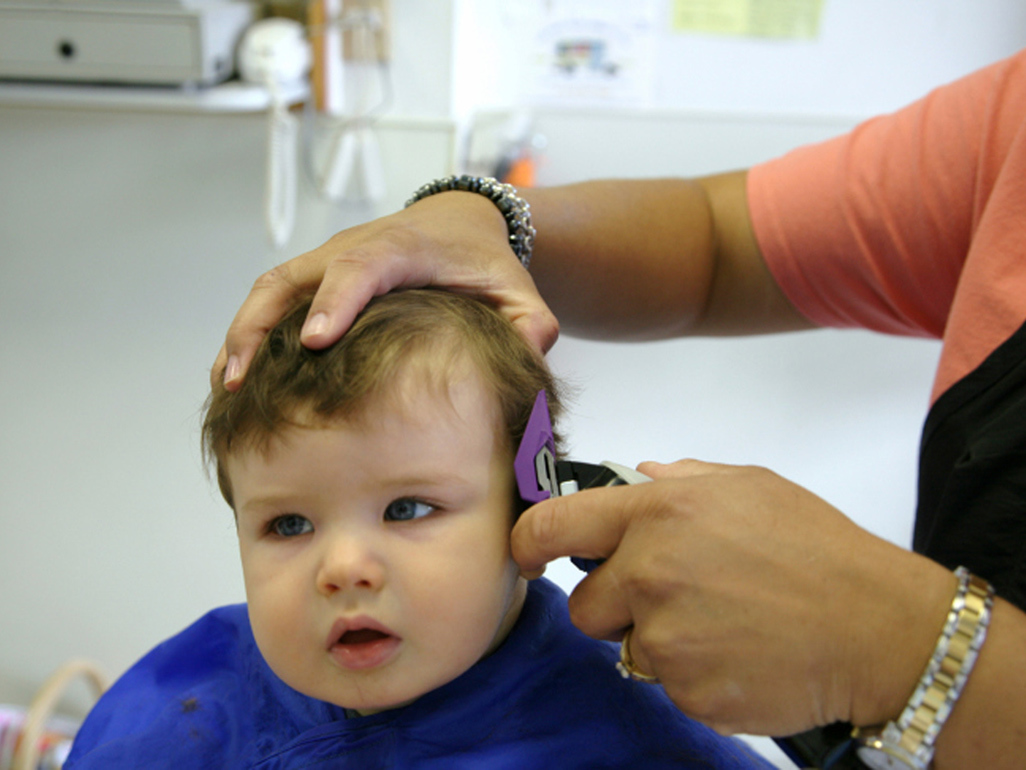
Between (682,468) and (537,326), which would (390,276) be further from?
(682,468)

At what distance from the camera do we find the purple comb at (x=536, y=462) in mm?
675

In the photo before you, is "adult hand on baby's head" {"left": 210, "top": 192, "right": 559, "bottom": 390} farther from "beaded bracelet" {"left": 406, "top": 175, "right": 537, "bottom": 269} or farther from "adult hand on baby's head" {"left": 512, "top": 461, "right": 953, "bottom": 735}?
"adult hand on baby's head" {"left": 512, "top": 461, "right": 953, "bottom": 735}

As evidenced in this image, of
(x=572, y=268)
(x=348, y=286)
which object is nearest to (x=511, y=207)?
(x=572, y=268)

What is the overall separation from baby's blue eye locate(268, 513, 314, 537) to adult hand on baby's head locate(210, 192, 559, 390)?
0.11 meters

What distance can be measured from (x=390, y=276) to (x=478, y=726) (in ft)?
1.23

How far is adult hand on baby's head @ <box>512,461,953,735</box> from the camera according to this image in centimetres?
56

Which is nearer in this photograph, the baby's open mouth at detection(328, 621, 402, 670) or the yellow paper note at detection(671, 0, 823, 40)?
the baby's open mouth at detection(328, 621, 402, 670)

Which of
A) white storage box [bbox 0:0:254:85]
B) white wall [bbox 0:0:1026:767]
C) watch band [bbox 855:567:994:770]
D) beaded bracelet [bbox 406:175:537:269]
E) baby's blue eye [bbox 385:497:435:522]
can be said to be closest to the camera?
watch band [bbox 855:567:994:770]

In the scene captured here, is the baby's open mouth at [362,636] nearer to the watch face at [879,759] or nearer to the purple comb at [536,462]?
the purple comb at [536,462]

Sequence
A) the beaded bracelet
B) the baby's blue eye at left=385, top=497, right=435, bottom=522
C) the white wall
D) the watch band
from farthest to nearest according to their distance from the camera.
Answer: the white wall < the beaded bracelet < the baby's blue eye at left=385, top=497, right=435, bottom=522 < the watch band

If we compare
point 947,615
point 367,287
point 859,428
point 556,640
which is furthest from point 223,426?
point 859,428

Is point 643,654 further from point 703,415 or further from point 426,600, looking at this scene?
point 703,415

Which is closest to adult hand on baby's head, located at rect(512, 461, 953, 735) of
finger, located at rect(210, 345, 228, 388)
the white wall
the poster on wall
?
finger, located at rect(210, 345, 228, 388)

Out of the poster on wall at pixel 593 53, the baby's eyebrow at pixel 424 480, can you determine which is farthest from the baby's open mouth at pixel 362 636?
the poster on wall at pixel 593 53
